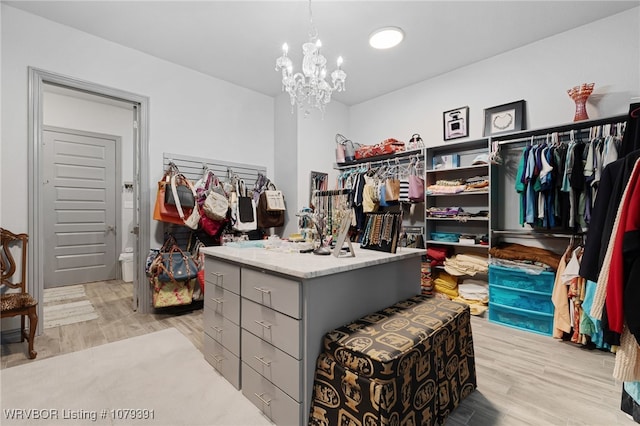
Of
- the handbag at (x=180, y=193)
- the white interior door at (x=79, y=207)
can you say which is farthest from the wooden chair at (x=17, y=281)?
the white interior door at (x=79, y=207)

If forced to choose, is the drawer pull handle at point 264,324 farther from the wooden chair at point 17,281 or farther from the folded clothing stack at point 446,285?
the folded clothing stack at point 446,285

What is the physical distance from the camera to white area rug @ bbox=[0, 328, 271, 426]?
5.33ft

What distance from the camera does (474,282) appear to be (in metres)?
3.41

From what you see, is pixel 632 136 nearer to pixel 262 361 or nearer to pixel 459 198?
pixel 459 198

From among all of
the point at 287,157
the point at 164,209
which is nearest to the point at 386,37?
the point at 287,157

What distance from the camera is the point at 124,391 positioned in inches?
73.4

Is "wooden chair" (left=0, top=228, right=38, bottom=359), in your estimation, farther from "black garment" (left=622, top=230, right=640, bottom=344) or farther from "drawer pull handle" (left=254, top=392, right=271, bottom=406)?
"black garment" (left=622, top=230, right=640, bottom=344)

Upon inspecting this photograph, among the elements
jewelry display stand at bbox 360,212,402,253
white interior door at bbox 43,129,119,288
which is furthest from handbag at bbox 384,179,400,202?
white interior door at bbox 43,129,119,288

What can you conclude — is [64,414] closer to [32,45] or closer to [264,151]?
[32,45]

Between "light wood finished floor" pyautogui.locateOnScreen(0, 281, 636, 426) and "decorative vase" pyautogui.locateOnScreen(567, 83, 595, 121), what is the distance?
6.95 feet

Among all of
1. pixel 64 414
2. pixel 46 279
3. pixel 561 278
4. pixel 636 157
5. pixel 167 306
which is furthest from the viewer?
pixel 46 279

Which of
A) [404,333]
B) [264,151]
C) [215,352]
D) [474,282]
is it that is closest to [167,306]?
[215,352]

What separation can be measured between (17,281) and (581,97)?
18.0ft

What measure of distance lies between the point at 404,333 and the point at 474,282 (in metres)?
2.48
